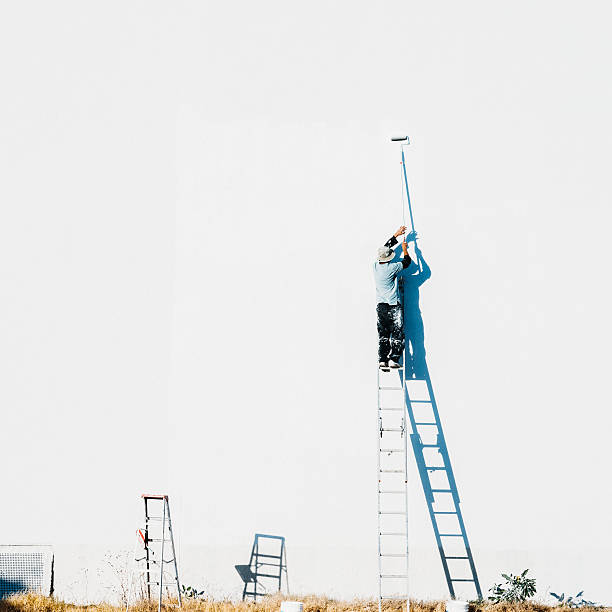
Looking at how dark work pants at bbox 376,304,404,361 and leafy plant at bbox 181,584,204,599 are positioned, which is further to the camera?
leafy plant at bbox 181,584,204,599

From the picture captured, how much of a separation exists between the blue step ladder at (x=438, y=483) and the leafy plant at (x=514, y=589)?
205 mm

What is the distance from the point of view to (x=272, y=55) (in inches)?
369

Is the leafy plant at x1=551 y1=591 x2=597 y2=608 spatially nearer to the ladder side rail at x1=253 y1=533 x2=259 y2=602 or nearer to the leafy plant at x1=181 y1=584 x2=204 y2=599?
the ladder side rail at x1=253 y1=533 x2=259 y2=602

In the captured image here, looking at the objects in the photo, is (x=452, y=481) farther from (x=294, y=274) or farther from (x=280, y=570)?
(x=294, y=274)

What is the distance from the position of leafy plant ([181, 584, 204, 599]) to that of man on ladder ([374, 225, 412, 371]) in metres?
3.39

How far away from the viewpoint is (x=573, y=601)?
886 cm

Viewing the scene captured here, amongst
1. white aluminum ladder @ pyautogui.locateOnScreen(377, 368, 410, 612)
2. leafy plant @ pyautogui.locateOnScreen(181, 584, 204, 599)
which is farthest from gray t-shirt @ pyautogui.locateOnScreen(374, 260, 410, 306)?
leafy plant @ pyautogui.locateOnScreen(181, 584, 204, 599)

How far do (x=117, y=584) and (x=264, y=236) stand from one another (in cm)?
443

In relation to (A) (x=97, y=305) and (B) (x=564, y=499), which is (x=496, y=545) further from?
(A) (x=97, y=305)

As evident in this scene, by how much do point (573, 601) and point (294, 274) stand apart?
4.88 metres

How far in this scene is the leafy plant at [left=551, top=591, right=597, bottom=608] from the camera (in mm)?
8836

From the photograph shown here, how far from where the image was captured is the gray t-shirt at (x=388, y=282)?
8.83 m

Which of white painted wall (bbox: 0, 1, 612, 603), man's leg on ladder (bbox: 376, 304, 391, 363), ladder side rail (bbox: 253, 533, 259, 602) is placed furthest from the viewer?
ladder side rail (bbox: 253, 533, 259, 602)

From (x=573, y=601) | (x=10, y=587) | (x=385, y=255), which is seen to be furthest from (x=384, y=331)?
(x=10, y=587)
